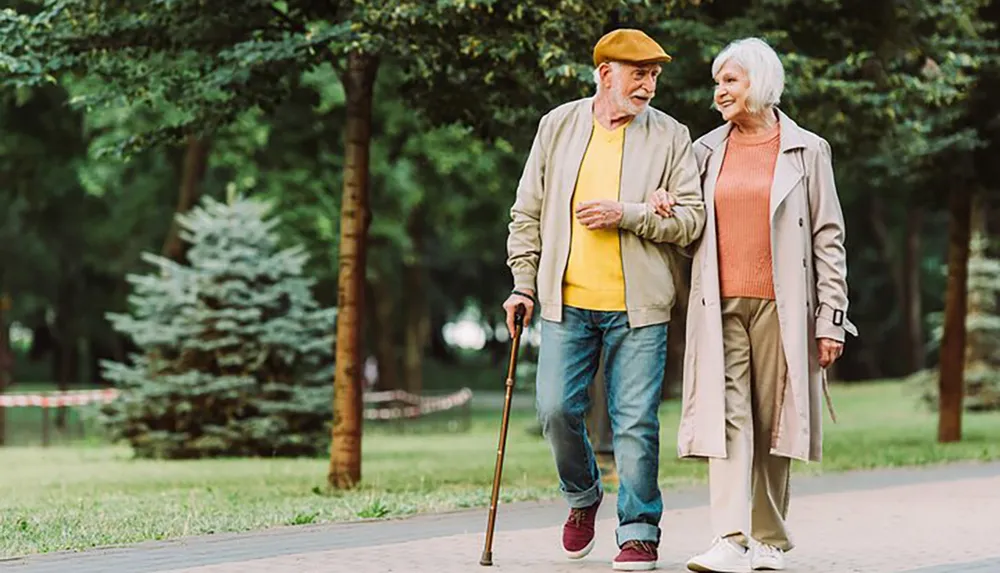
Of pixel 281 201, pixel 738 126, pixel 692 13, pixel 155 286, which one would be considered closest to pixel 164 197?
pixel 281 201

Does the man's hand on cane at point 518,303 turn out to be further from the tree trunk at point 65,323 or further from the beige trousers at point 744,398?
the tree trunk at point 65,323

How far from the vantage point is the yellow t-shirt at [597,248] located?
7.58 metres

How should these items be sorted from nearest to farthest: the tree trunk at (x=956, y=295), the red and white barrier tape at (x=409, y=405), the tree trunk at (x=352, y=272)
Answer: the tree trunk at (x=352, y=272) → the tree trunk at (x=956, y=295) → the red and white barrier tape at (x=409, y=405)

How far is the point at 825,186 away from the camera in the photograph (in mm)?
7648

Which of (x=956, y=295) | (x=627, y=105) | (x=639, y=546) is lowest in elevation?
(x=639, y=546)

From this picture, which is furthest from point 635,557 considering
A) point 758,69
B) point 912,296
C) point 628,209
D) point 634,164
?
point 912,296

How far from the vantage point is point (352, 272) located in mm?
13461

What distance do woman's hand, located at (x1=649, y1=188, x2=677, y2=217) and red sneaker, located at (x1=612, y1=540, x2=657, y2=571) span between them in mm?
1400

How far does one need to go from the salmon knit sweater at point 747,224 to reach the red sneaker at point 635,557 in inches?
44.0

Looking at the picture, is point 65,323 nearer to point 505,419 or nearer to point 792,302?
point 505,419

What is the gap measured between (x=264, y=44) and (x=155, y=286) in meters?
9.44

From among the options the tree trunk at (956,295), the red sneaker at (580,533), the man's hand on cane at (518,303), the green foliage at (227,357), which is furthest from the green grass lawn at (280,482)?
the man's hand on cane at (518,303)

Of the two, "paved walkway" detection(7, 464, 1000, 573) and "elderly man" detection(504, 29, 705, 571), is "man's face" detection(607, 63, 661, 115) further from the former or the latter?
"paved walkway" detection(7, 464, 1000, 573)

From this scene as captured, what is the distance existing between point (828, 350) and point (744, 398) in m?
0.41
